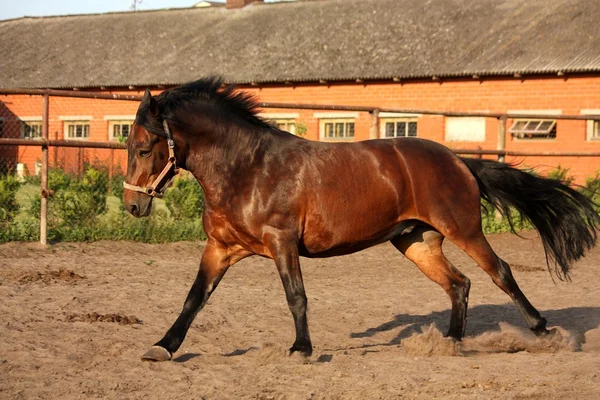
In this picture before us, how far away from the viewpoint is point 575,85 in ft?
76.3

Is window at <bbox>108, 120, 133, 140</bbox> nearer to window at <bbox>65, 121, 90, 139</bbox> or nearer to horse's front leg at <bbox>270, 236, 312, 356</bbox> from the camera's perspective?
window at <bbox>65, 121, 90, 139</bbox>

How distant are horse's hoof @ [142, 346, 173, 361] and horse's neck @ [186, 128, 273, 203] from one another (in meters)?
1.08

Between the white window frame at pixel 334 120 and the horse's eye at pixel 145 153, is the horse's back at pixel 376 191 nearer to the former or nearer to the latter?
the horse's eye at pixel 145 153

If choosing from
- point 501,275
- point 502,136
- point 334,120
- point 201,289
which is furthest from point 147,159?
point 334,120

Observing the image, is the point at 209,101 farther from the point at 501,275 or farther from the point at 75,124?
the point at 75,124

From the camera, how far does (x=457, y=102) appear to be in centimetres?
2511

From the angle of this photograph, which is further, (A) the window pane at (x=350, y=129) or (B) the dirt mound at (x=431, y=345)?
(A) the window pane at (x=350, y=129)

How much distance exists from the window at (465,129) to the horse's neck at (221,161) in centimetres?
1850

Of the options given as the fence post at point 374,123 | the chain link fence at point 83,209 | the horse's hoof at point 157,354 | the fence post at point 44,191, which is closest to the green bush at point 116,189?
the chain link fence at point 83,209

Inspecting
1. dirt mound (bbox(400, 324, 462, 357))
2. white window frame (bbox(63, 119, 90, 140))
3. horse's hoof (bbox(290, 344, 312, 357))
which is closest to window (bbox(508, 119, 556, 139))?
white window frame (bbox(63, 119, 90, 140))

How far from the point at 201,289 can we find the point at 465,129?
62.3ft

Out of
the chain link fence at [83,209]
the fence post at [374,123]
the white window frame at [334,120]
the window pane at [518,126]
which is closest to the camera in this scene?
the chain link fence at [83,209]

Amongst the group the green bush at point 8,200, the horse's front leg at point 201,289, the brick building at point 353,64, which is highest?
the brick building at point 353,64

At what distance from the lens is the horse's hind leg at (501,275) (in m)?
7.07
